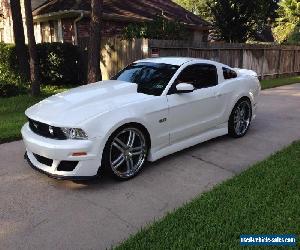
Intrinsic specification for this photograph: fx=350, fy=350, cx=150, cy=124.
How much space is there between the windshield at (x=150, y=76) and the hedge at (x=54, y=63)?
884 cm

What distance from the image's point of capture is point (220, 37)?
23891 mm

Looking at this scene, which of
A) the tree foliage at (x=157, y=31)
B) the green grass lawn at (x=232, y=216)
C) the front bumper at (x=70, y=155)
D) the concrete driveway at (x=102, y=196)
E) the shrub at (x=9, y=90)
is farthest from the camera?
the tree foliage at (x=157, y=31)

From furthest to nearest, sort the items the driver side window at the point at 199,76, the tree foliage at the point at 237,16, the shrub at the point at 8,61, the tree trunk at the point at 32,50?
the tree foliage at the point at 237,16, the shrub at the point at 8,61, the tree trunk at the point at 32,50, the driver side window at the point at 199,76

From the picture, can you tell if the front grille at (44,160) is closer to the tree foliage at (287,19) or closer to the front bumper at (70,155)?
the front bumper at (70,155)

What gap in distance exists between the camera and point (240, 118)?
6742 mm

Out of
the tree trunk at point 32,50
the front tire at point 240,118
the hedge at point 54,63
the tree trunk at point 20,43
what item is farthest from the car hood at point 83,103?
the hedge at point 54,63

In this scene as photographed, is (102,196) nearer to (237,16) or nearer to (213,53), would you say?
(213,53)

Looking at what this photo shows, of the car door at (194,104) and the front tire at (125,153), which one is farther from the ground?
the car door at (194,104)

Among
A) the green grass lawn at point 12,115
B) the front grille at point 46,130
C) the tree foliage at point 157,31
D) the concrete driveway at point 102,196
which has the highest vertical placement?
the tree foliage at point 157,31

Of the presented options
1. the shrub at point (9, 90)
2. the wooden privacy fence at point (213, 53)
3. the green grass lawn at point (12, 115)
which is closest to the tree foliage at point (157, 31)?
the wooden privacy fence at point (213, 53)

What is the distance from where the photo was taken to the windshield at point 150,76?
17.3ft

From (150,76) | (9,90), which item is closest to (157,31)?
(9,90)

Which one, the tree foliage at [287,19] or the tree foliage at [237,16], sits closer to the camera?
the tree foliage at [237,16]

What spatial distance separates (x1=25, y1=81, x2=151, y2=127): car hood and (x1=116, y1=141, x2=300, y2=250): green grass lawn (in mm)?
1633
